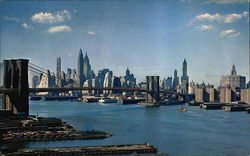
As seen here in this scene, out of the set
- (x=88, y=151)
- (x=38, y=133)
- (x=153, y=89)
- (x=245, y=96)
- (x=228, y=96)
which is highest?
(x=153, y=89)

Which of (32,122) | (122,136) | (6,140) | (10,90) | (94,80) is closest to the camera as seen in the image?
(6,140)

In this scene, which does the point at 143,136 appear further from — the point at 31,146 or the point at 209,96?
the point at 209,96

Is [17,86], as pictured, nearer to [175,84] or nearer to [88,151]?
[88,151]

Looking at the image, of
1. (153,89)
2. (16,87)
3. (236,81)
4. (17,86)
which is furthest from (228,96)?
(16,87)

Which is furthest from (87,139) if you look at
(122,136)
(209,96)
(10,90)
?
(209,96)

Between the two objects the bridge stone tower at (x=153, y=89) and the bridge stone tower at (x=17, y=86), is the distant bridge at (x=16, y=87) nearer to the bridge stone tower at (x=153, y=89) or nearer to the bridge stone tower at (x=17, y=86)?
the bridge stone tower at (x=17, y=86)

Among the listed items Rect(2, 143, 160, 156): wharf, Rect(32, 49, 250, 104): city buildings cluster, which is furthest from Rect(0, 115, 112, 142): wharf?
Rect(32, 49, 250, 104): city buildings cluster
